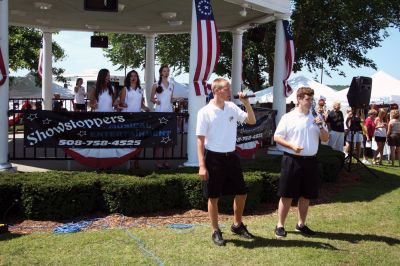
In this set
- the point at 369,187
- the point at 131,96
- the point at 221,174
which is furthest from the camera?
the point at 369,187

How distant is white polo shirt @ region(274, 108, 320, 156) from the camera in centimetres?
573

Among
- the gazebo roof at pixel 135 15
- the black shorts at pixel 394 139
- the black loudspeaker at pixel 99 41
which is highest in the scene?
the gazebo roof at pixel 135 15

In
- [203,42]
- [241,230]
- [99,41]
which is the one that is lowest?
[241,230]

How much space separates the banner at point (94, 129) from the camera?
26.3 ft

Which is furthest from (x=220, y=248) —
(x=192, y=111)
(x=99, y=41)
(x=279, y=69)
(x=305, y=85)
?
(x=305, y=85)

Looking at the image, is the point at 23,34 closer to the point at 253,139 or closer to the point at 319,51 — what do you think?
the point at 319,51

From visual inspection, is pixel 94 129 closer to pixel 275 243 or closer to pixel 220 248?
pixel 220 248

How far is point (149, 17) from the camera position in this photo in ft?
44.7

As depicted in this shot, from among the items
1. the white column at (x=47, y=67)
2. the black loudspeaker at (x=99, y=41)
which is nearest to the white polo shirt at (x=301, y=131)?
the black loudspeaker at (x=99, y=41)

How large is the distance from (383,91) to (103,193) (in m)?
20.3

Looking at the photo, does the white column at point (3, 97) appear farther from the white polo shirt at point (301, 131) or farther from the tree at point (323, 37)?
the tree at point (323, 37)

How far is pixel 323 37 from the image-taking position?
2700cm

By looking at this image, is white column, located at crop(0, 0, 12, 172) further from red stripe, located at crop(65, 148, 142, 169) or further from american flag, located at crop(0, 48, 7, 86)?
red stripe, located at crop(65, 148, 142, 169)

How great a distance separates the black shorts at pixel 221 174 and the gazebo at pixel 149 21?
3.34 metres
